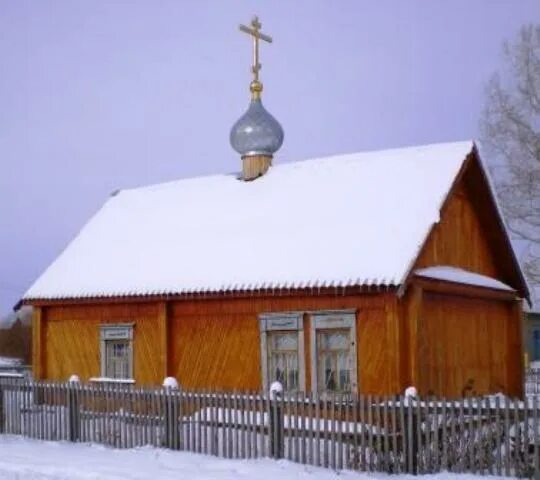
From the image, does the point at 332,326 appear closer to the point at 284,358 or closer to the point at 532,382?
the point at 284,358

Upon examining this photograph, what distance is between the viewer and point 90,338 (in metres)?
20.8

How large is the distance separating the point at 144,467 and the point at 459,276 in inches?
319

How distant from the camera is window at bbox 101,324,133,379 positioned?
19.9 metres

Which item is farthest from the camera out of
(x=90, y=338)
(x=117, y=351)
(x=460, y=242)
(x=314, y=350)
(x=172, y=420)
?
(x=90, y=338)

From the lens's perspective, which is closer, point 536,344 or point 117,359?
point 117,359

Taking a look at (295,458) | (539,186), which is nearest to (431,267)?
(295,458)

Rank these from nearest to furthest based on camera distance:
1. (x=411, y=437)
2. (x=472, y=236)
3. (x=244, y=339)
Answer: (x=411, y=437)
(x=244, y=339)
(x=472, y=236)

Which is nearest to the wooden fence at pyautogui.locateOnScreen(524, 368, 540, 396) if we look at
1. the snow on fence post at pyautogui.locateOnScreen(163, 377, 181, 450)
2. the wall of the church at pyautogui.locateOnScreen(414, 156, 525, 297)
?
the wall of the church at pyautogui.locateOnScreen(414, 156, 525, 297)

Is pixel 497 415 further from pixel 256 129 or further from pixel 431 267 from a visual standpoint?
pixel 256 129

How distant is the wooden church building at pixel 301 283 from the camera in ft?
54.1

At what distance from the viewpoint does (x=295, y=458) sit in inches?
517

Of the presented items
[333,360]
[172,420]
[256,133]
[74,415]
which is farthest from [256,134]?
[172,420]

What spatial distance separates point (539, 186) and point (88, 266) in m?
15.1

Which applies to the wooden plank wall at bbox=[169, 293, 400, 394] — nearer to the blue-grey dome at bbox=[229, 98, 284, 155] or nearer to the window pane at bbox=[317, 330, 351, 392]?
the window pane at bbox=[317, 330, 351, 392]
